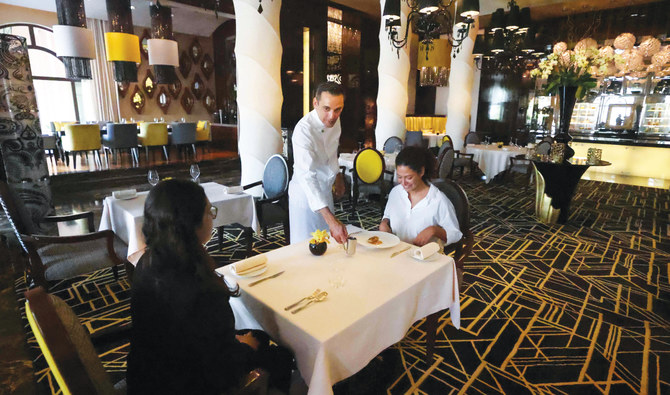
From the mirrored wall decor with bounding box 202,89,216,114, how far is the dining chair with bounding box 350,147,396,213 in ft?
32.4

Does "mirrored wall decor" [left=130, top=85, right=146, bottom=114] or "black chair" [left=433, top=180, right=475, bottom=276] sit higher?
"mirrored wall decor" [left=130, top=85, right=146, bottom=114]

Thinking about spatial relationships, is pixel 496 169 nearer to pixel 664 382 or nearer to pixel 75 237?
pixel 664 382

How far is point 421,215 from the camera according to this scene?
2205 mm

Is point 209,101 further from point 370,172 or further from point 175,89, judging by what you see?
point 370,172

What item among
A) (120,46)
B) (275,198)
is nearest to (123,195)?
(275,198)

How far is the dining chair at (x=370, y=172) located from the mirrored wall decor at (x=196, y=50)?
393 inches

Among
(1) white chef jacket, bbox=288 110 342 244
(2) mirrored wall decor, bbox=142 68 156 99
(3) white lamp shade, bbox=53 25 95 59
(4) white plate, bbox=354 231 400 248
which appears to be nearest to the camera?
(4) white plate, bbox=354 231 400 248

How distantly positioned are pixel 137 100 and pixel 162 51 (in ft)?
16.8

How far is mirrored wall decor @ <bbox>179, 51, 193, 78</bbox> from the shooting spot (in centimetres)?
1205

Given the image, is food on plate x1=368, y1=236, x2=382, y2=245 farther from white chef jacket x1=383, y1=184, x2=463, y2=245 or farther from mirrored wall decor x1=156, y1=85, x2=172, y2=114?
→ mirrored wall decor x1=156, y1=85, x2=172, y2=114

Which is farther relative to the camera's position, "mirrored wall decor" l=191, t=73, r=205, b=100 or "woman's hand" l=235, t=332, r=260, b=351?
"mirrored wall decor" l=191, t=73, r=205, b=100

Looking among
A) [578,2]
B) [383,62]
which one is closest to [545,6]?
[578,2]

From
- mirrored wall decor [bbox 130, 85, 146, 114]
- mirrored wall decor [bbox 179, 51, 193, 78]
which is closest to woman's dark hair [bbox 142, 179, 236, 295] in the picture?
mirrored wall decor [bbox 130, 85, 146, 114]

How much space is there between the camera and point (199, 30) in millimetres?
11867
